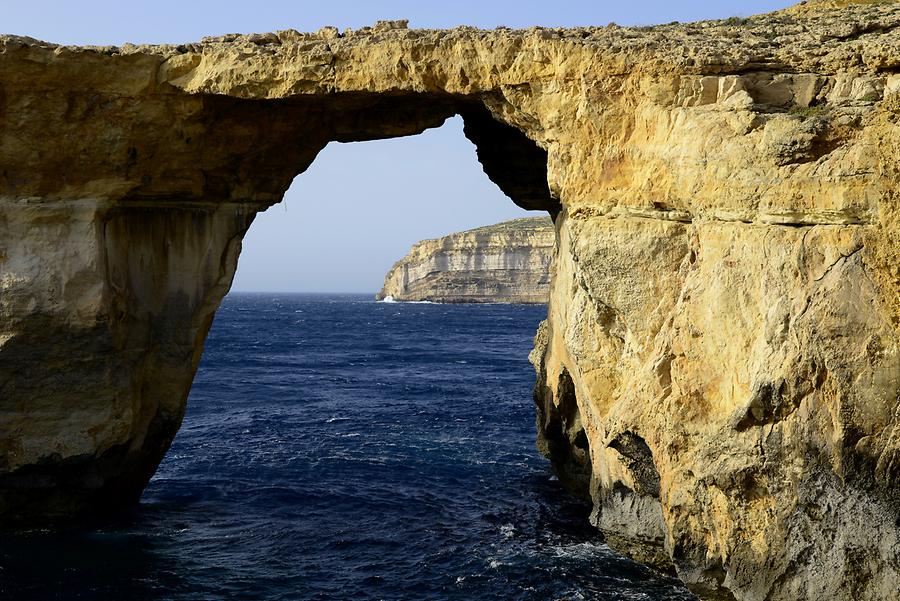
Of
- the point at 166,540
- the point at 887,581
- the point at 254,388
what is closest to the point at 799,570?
the point at 887,581

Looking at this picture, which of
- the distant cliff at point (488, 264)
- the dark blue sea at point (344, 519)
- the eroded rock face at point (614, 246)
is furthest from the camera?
the distant cliff at point (488, 264)

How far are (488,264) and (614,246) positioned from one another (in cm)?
11315

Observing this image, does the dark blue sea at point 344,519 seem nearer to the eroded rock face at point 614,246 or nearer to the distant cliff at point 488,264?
the eroded rock face at point 614,246

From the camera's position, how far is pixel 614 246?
15.6 m

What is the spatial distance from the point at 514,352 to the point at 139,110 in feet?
140

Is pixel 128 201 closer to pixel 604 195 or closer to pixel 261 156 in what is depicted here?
pixel 261 156

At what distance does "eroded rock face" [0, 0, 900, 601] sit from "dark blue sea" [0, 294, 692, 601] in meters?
1.49

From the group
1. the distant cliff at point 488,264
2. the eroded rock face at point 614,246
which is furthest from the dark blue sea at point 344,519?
the distant cliff at point 488,264

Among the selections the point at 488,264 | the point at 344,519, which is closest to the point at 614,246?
the point at 344,519

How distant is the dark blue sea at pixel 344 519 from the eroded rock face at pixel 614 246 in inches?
58.7

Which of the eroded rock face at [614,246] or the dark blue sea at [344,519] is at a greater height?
the eroded rock face at [614,246]

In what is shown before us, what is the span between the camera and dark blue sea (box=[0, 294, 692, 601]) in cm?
1609

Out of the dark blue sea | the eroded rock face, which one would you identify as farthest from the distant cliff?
the eroded rock face

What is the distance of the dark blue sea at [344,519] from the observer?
52.8 feet
